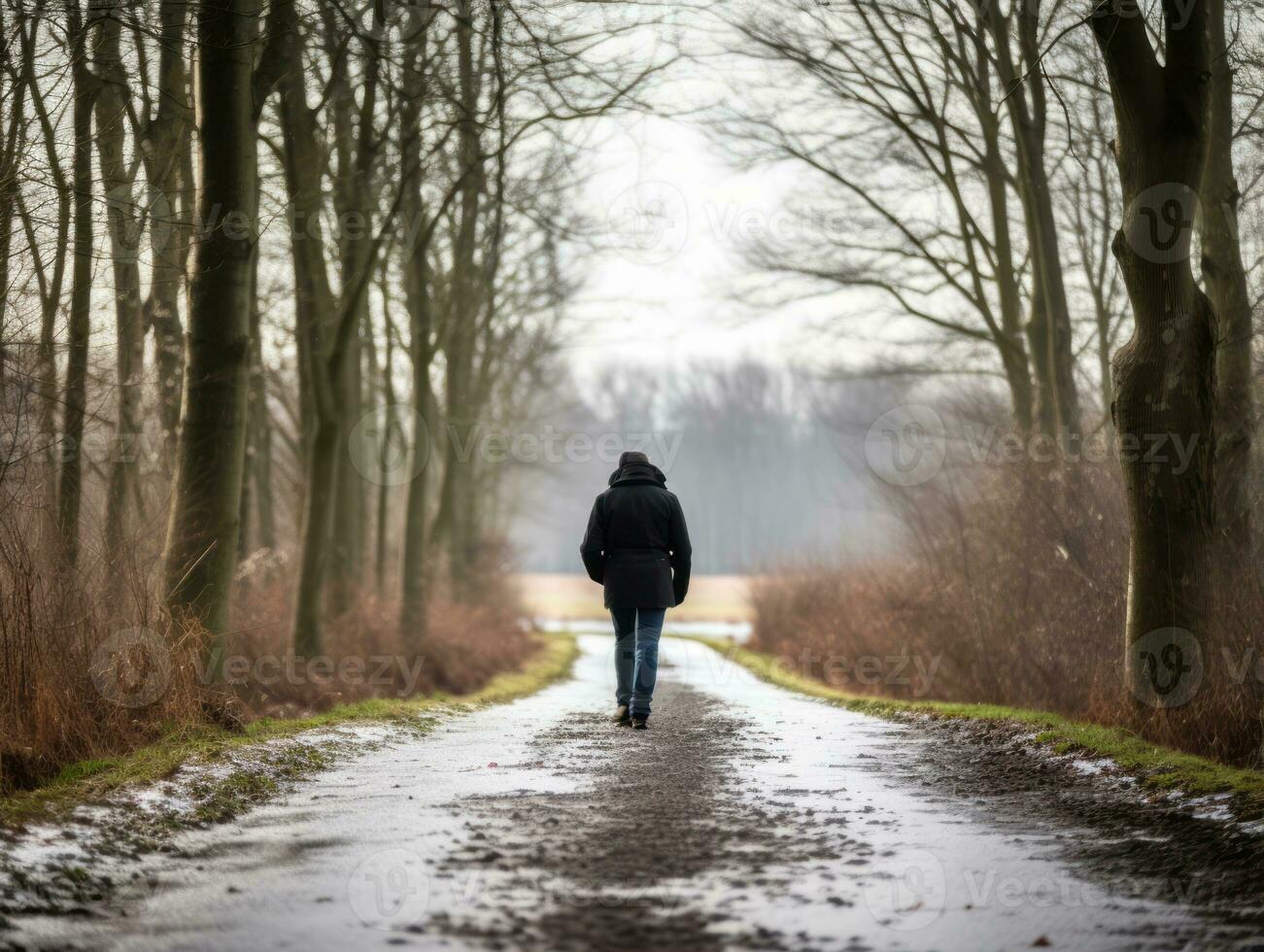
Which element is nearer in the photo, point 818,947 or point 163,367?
point 818,947

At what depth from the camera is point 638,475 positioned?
1076 cm

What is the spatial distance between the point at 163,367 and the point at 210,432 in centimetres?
583

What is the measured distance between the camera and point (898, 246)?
20797mm

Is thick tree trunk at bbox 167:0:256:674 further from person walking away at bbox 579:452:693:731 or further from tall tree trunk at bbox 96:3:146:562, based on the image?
person walking away at bbox 579:452:693:731

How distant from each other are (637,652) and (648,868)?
5.35 m

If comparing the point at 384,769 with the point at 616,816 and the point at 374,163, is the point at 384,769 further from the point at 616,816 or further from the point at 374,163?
the point at 374,163

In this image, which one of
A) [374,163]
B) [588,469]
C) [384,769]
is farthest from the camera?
[588,469]

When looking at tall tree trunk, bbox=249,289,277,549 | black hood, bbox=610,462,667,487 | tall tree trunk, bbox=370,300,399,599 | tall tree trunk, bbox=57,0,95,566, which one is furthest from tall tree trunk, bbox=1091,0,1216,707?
tall tree trunk, bbox=370,300,399,599

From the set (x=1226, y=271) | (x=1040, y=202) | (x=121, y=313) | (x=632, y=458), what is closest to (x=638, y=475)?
(x=632, y=458)

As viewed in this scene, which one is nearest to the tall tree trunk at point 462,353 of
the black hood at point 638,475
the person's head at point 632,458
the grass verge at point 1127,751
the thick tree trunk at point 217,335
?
the thick tree trunk at point 217,335

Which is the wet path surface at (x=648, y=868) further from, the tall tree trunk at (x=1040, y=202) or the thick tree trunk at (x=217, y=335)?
the tall tree trunk at (x=1040, y=202)

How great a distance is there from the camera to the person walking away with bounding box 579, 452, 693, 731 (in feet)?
34.6

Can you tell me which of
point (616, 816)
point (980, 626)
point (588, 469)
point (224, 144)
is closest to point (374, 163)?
point (224, 144)

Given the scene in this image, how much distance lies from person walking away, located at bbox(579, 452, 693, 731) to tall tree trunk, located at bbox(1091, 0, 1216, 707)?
3.47 m
